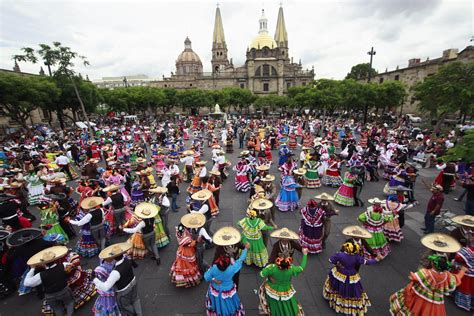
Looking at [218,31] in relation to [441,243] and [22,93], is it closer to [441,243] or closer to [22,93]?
[22,93]

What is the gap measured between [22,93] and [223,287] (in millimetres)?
27279

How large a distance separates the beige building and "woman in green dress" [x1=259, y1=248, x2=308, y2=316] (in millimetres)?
28174

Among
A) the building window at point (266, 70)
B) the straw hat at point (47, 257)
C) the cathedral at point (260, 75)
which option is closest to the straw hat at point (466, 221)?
the straw hat at point (47, 257)

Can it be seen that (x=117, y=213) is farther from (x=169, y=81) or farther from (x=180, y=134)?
(x=169, y=81)

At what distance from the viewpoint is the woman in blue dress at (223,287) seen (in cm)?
349

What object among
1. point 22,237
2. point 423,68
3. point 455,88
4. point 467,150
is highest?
point 423,68

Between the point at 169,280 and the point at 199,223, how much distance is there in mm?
1905

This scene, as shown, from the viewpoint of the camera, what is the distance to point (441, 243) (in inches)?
144

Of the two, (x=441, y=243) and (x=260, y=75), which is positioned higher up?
(x=260, y=75)

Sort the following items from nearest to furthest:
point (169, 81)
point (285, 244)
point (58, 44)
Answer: point (285, 244)
point (58, 44)
point (169, 81)

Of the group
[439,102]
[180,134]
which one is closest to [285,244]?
A: [439,102]

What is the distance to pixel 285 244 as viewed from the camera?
12.2ft

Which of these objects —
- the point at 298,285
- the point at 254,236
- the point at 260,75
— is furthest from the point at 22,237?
the point at 260,75

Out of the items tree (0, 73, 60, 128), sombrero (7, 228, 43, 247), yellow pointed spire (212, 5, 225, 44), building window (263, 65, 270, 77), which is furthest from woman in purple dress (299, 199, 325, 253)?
yellow pointed spire (212, 5, 225, 44)
